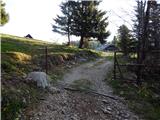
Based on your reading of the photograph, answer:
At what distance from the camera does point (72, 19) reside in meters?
38.8

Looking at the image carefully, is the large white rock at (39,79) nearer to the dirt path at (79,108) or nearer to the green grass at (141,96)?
the dirt path at (79,108)

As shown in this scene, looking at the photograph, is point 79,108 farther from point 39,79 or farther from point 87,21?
point 87,21

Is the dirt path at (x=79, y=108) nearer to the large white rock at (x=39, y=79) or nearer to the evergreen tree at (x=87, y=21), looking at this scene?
the large white rock at (x=39, y=79)

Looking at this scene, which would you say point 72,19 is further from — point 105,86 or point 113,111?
point 113,111

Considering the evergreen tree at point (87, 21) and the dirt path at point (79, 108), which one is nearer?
the dirt path at point (79, 108)

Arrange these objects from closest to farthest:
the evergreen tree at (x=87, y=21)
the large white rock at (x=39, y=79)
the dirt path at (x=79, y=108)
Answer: the dirt path at (x=79, y=108) < the large white rock at (x=39, y=79) < the evergreen tree at (x=87, y=21)

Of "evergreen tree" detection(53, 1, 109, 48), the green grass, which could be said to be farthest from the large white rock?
"evergreen tree" detection(53, 1, 109, 48)

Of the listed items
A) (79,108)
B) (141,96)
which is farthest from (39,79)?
(141,96)

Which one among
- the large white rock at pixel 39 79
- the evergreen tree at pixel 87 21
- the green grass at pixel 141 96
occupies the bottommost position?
the green grass at pixel 141 96

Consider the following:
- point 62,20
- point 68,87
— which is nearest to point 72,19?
point 62,20

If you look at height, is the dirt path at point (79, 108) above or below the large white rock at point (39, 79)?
below

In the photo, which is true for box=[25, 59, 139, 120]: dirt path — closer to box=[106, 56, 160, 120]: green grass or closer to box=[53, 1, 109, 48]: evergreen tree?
box=[106, 56, 160, 120]: green grass

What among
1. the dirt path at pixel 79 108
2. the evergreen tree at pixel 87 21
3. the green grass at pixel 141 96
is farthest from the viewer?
the evergreen tree at pixel 87 21

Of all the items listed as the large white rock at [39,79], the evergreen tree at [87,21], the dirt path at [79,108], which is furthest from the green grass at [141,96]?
the evergreen tree at [87,21]
